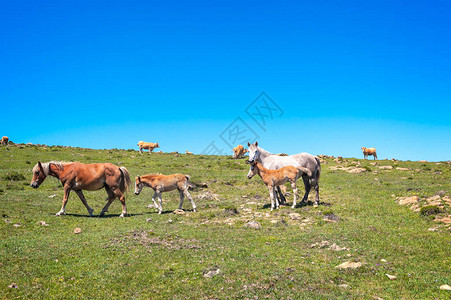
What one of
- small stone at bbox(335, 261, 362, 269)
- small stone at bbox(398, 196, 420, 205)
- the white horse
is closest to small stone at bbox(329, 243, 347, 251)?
small stone at bbox(335, 261, 362, 269)

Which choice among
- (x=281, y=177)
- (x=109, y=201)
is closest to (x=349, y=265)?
(x=281, y=177)

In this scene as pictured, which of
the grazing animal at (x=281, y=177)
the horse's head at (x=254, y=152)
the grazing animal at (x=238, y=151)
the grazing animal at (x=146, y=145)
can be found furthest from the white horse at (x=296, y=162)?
the grazing animal at (x=146, y=145)

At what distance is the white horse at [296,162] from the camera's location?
73.7ft

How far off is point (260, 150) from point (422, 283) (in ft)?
49.8

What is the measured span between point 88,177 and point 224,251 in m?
10.9

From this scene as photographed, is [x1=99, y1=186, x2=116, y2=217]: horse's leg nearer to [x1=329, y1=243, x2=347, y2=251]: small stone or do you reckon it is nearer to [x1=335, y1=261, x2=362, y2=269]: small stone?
[x1=329, y1=243, x2=347, y2=251]: small stone

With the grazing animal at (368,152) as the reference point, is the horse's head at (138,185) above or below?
below

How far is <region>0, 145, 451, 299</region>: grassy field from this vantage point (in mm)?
9422

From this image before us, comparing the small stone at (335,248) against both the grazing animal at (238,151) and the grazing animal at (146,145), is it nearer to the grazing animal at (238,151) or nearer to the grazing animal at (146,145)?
the grazing animal at (238,151)

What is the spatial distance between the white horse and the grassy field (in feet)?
5.72

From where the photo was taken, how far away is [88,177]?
19.5 metres

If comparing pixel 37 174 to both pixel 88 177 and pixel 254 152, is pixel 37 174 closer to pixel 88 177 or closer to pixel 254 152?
A: pixel 88 177

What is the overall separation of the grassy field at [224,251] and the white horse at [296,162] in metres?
1.74

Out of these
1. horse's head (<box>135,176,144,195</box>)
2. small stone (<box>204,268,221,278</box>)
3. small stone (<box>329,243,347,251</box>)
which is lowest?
small stone (<box>204,268,221,278</box>)
